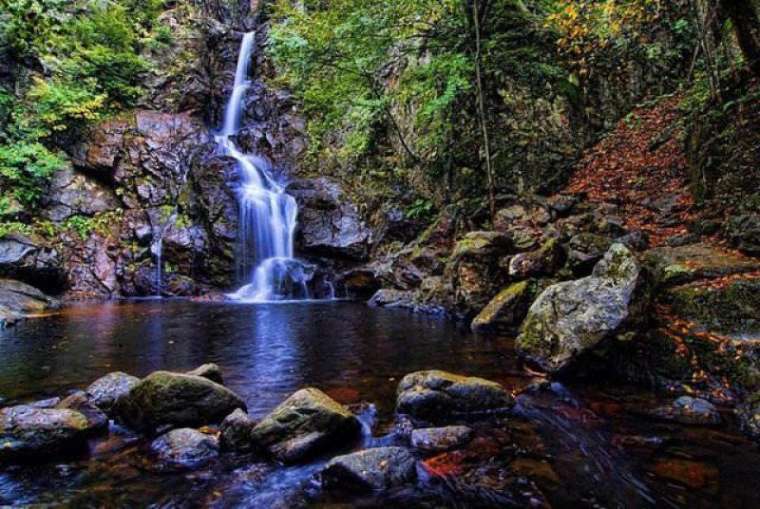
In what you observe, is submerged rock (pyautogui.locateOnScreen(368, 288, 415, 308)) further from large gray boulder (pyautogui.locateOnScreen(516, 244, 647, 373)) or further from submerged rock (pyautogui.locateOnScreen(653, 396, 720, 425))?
submerged rock (pyautogui.locateOnScreen(653, 396, 720, 425))

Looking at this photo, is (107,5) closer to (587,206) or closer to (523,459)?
(587,206)

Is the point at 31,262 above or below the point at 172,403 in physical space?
above

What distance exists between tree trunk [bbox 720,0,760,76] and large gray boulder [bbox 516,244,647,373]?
14.4 ft

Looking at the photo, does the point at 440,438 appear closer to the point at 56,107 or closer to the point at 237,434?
the point at 237,434

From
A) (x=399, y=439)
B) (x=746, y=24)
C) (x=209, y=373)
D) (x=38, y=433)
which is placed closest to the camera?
(x=38, y=433)

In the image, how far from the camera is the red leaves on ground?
920cm

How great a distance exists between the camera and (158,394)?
4.62m

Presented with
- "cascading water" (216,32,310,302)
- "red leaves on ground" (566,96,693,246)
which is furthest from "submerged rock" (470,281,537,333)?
"cascading water" (216,32,310,302)

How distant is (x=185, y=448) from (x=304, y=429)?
3.41 ft

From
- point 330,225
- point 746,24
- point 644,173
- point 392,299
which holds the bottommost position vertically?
point 392,299

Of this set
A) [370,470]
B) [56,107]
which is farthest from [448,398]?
[56,107]

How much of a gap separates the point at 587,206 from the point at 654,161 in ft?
6.52

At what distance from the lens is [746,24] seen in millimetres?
7316

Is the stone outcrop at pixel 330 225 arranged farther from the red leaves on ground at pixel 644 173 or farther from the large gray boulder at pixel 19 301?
the large gray boulder at pixel 19 301
